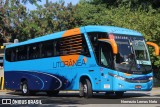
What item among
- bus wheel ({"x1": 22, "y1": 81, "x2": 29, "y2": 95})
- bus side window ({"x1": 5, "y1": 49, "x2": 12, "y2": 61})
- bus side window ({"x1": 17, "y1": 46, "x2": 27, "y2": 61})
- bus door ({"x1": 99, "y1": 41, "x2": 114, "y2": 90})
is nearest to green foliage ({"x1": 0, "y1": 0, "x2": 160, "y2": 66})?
bus side window ({"x1": 5, "y1": 49, "x2": 12, "y2": 61})

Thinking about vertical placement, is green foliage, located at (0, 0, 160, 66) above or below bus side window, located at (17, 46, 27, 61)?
above

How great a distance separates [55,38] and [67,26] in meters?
26.0

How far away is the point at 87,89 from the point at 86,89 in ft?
0.54

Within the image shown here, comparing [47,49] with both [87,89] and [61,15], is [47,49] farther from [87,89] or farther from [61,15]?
[61,15]

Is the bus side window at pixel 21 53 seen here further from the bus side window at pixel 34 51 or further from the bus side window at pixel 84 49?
the bus side window at pixel 84 49

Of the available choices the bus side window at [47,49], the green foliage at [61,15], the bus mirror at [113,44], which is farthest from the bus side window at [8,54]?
the green foliage at [61,15]

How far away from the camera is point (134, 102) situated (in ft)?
51.1

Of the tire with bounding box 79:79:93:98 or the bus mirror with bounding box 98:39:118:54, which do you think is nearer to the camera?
the bus mirror with bounding box 98:39:118:54

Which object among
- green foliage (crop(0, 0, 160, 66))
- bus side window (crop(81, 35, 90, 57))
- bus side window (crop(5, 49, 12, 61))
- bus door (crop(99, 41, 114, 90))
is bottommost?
bus door (crop(99, 41, 114, 90))

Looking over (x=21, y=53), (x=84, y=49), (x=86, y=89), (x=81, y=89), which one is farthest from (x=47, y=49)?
(x=86, y=89)

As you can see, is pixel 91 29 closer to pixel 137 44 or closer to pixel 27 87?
pixel 137 44

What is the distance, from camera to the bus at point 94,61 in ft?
58.6

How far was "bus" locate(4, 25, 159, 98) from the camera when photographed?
17875mm

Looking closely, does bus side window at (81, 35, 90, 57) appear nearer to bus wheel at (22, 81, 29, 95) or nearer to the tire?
the tire
